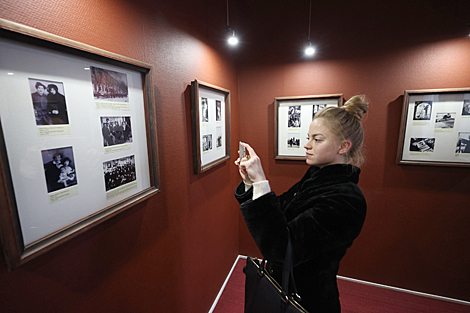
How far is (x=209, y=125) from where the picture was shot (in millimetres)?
1676

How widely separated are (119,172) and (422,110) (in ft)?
7.54

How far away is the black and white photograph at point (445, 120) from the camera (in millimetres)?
1812

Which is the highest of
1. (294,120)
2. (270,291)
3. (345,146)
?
(294,120)

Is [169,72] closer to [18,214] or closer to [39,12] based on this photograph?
[39,12]

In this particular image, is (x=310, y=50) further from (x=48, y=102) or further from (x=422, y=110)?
(x=48, y=102)

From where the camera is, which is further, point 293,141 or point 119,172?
point 293,141

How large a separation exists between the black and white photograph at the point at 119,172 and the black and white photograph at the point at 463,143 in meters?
2.45

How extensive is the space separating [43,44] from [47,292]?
2.46 feet

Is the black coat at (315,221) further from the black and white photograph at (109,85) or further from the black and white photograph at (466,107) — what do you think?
the black and white photograph at (466,107)

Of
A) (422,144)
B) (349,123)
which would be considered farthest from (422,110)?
(349,123)

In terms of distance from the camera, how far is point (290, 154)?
228 cm

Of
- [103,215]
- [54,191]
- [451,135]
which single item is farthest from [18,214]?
[451,135]

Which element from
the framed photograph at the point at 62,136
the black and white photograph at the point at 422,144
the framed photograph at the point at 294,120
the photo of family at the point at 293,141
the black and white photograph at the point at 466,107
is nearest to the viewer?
the framed photograph at the point at 62,136

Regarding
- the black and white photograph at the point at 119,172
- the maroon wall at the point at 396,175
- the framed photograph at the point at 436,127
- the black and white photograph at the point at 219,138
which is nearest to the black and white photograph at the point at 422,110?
Result: the framed photograph at the point at 436,127
